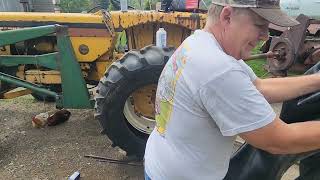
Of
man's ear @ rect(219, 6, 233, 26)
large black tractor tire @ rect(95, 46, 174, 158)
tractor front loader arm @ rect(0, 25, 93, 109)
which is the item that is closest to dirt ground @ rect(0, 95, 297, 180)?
large black tractor tire @ rect(95, 46, 174, 158)

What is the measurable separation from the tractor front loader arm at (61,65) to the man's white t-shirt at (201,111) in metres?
2.68

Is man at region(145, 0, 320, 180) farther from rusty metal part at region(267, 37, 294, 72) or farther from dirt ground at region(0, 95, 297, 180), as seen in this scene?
rusty metal part at region(267, 37, 294, 72)

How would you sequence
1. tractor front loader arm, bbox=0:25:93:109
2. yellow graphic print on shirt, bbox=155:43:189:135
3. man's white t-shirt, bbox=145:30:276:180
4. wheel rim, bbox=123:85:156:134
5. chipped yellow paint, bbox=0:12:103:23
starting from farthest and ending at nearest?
chipped yellow paint, bbox=0:12:103:23
tractor front loader arm, bbox=0:25:93:109
wheel rim, bbox=123:85:156:134
yellow graphic print on shirt, bbox=155:43:189:135
man's white t-shirt, bbox=145:30:276:180

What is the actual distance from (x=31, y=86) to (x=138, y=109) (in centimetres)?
127

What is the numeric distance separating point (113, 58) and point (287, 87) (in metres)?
3.21

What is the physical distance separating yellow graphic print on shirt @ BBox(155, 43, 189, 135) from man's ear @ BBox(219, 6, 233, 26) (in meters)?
0.17

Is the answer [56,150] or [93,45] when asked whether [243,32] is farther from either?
[93,45]

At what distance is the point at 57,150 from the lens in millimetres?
4277

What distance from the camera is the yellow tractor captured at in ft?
12.4

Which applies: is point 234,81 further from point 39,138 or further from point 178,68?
point 39,138

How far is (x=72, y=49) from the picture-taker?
14.0 ft

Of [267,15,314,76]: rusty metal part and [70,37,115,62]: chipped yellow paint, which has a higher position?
[70,37,115,62]: chipped yellow paint

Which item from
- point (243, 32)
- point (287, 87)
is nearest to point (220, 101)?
point (243, 32)

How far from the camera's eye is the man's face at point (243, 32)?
1.38m
